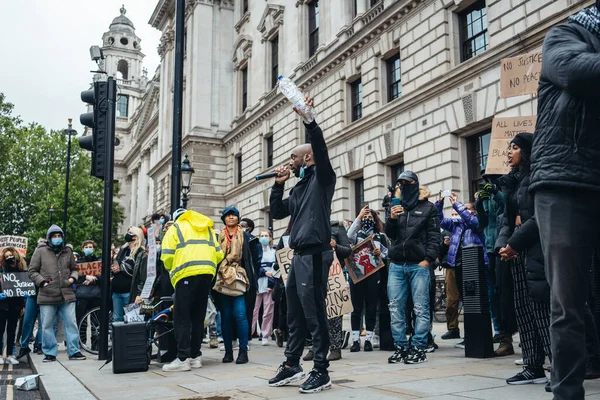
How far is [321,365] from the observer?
502 cm

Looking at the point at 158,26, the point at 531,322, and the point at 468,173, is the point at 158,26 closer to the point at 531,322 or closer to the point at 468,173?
the point at 468,173

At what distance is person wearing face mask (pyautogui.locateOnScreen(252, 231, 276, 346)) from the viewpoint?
1066 cm

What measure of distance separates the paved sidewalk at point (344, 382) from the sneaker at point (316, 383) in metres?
0.09

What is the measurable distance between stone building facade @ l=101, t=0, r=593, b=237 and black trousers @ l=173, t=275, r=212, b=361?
34.8ft

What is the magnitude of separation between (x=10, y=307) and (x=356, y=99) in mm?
16242

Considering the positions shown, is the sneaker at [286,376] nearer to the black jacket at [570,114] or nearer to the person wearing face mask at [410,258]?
the person wearing face mask at [410,258]

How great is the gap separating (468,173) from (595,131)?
48.6 feet

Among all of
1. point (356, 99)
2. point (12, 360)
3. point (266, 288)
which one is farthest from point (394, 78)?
point (12, 360)

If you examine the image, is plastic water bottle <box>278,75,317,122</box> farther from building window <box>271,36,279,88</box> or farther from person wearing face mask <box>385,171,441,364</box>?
building window <box>271,36,279,88</box>

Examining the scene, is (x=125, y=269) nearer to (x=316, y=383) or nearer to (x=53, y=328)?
(x=53, y=328)

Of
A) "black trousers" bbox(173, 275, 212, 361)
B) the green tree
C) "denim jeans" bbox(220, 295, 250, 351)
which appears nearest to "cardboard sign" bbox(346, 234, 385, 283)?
"denim jeans" bbox(220, 295, 250, 351)

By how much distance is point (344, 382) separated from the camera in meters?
5.38

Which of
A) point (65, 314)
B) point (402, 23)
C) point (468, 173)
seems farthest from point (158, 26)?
point (65, 314)

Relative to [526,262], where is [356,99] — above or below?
above
